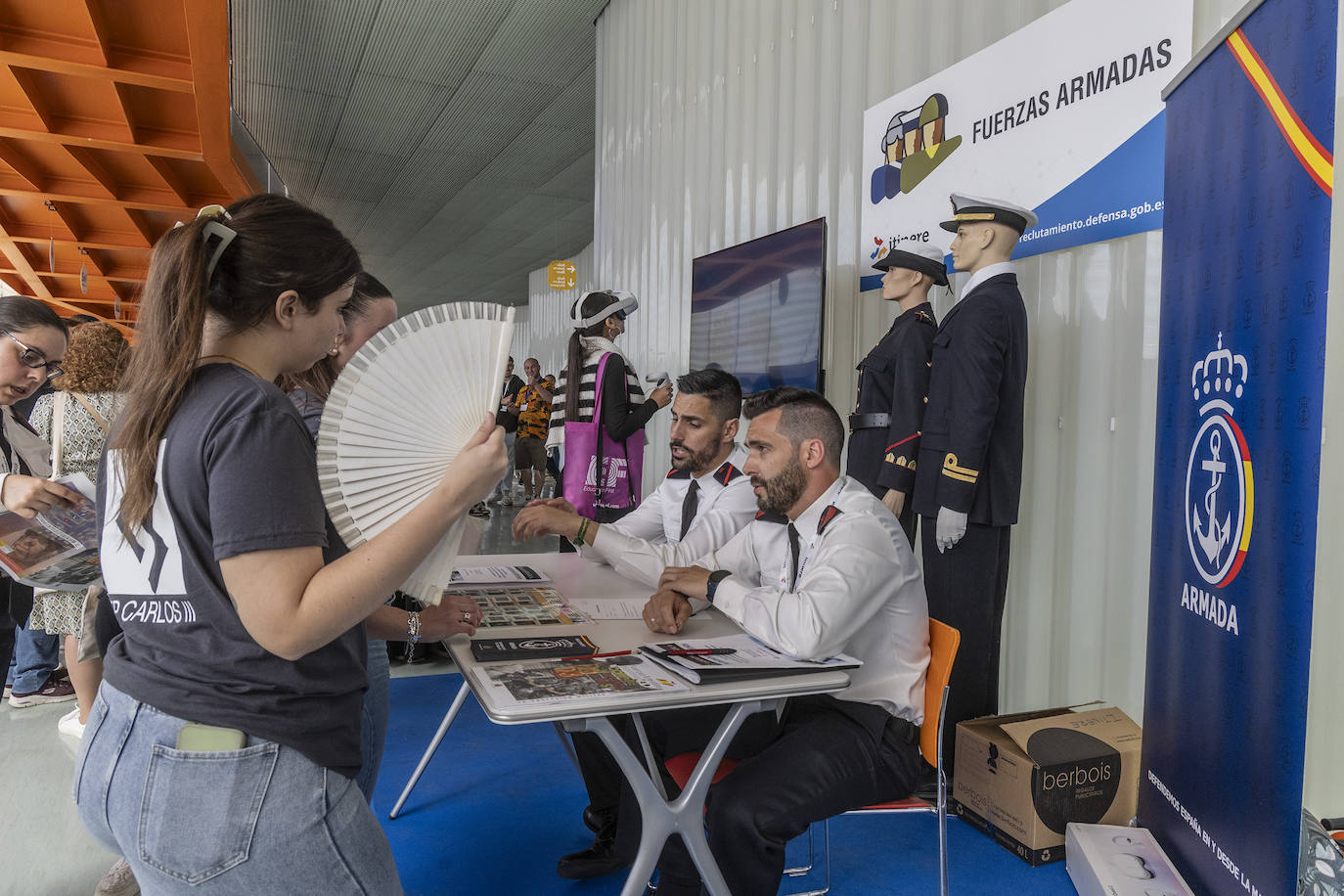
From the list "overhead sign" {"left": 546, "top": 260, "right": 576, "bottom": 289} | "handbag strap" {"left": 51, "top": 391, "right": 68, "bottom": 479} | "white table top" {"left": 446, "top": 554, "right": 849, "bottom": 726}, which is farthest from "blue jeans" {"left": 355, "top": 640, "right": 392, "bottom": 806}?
"overhead sign" {"left": 546, "top": 260, "right": 576, "bottom": 289}

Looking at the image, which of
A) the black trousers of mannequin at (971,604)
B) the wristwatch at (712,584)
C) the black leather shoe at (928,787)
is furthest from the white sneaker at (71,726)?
the black trousers of mannequin at (971,604)

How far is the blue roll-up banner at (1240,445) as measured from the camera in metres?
1.52

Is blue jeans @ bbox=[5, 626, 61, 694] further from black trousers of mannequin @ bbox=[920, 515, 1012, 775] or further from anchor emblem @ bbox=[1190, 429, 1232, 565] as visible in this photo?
anchor emblem @ bbox=[1190, 429, 1232, 565]

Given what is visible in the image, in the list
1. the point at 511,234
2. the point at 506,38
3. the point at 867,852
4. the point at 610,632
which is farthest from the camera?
the point at 511,234

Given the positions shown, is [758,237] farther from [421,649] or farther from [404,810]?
[404,810]

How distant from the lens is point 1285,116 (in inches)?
62.1

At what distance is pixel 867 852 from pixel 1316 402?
5.20 ft

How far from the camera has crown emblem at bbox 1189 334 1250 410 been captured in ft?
5.73

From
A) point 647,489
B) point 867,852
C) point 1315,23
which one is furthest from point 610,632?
point 647,489

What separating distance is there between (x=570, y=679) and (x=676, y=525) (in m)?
1.58

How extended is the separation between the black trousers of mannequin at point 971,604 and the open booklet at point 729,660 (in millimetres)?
976

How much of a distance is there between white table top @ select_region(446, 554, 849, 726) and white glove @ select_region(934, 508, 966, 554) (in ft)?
2.64

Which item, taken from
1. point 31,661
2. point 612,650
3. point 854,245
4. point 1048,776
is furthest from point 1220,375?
point 31,661

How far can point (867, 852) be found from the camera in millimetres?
2404
